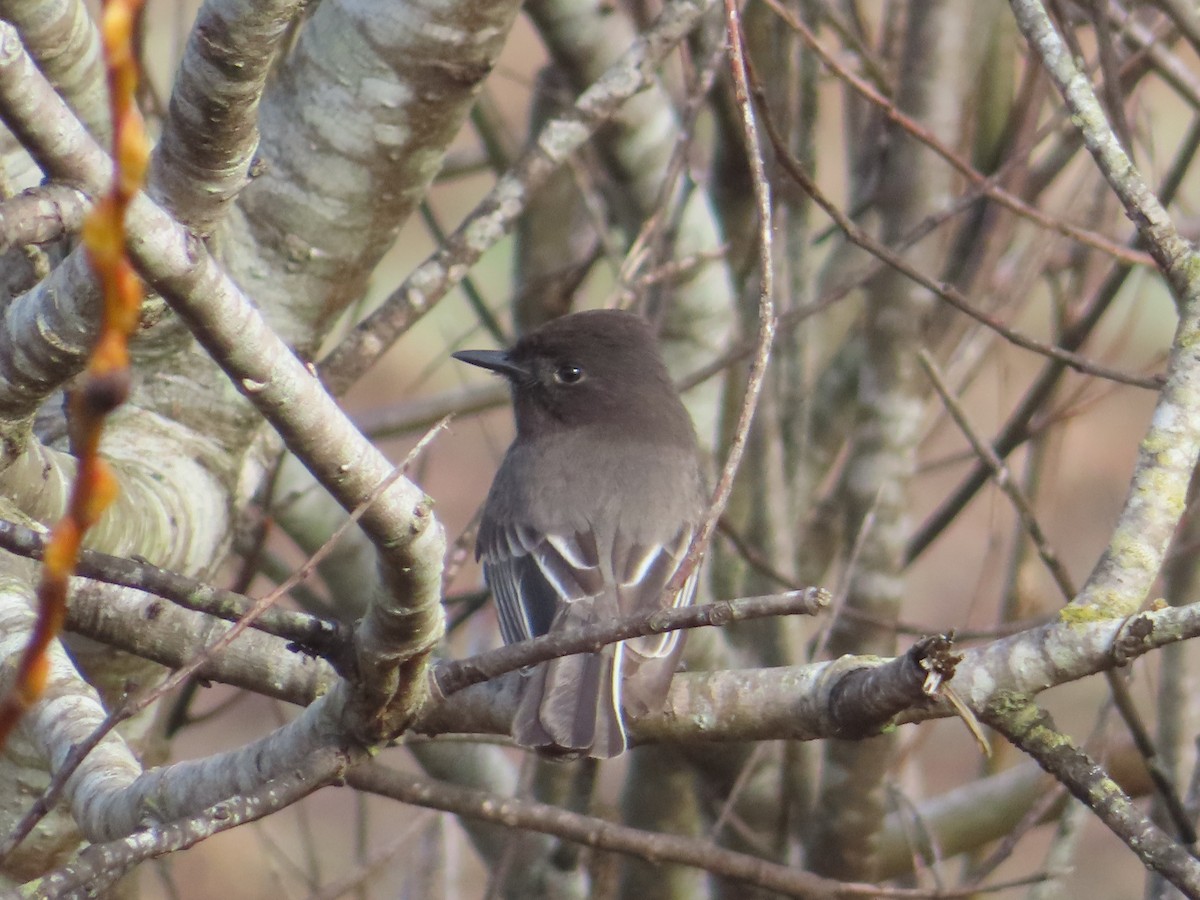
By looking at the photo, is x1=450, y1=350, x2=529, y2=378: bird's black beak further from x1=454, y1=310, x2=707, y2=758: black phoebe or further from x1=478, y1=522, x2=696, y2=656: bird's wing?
x1=478, y1=522, x2=696, y2=656: bird's wing

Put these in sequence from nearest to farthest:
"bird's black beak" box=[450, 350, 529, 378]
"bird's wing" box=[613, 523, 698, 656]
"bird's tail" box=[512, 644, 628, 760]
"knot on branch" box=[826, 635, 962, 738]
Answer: "knot on branch" box=[826, 635, 962, 738] → "bird's tail" box=[512, 644, 628, 760] → "bird's wing" box=[613, 523, 698, 656] → "bird's black beak" box=[450, 350, 529, 378]

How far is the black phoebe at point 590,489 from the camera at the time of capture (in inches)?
177

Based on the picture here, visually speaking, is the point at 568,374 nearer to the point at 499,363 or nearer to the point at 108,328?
the point at 499,363

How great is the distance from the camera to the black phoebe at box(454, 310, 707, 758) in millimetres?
4504

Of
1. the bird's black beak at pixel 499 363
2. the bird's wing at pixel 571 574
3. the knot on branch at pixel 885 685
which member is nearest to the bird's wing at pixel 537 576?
the bird's wing at pixel 571 574

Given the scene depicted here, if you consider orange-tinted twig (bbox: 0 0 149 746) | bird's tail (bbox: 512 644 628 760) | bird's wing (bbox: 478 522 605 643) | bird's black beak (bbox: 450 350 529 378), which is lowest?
orange-tinted twig (bbox: 0 0 149 746)

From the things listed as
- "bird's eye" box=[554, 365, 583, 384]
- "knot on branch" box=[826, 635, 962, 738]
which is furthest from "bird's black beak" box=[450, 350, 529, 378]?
"knot on branch" box=[826, 635, 962, 738]

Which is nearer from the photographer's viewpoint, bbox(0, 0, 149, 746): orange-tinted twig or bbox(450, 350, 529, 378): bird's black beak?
bbox(0, 0, 149, 746): orange-tinted twig

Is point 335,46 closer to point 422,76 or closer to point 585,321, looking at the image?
point 422,76

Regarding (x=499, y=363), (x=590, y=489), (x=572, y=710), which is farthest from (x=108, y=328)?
(x=499, y=363)

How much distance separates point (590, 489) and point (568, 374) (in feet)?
1.86

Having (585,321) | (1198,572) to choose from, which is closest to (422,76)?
(585,321)

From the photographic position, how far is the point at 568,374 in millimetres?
5371

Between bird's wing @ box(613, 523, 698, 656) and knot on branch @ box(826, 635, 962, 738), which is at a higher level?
bird's wing @ box(613, 523, 698, 656)
